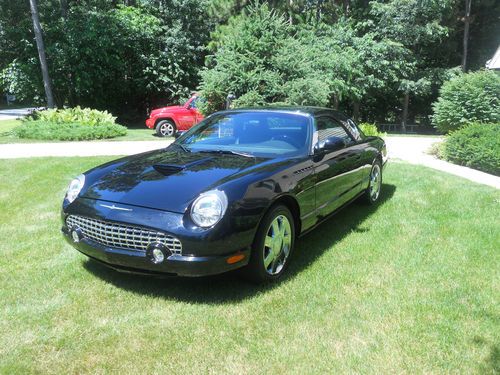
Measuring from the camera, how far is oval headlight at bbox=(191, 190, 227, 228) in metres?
3.21

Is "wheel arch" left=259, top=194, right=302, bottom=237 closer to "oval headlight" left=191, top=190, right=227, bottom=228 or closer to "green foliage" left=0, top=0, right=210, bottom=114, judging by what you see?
"oval headlight" left=191, top=190, right=227, bottom=228

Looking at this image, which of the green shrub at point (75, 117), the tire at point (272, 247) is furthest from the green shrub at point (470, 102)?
the tire at point (272, 247)

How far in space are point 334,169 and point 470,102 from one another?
1060 centimetres

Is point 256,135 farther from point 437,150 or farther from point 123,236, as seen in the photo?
point 437,150

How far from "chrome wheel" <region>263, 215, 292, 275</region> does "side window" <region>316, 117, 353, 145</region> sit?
47.5 inches

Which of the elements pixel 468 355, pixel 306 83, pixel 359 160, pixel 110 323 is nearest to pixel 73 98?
pixel 306 83

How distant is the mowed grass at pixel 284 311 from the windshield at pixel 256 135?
108cm

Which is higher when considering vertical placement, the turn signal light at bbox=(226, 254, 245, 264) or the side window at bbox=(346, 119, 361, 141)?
the side window at bbox=(346, 119, 361, 141)

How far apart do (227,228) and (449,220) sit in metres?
3.39

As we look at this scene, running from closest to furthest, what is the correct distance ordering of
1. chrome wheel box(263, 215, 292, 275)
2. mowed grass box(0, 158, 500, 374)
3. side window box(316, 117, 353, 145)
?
mowed grass box(0, 158, 500, 374) → chrome wheel box(263, 215, 292, 275) → side window box(316, 117, 353, 145)

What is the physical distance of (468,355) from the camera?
2.74 meters

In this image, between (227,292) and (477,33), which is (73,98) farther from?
(477,33)

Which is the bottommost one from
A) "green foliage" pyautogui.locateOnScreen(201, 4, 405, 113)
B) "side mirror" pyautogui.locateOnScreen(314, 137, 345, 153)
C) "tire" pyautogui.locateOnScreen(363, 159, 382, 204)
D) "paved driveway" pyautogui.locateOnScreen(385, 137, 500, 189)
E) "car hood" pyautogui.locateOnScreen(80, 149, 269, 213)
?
"paved driveway" pyautogui.locateOnScreen(385, 137, 500, 189)

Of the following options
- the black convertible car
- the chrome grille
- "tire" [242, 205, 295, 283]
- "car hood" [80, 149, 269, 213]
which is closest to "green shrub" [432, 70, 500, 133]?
the black convertible car
